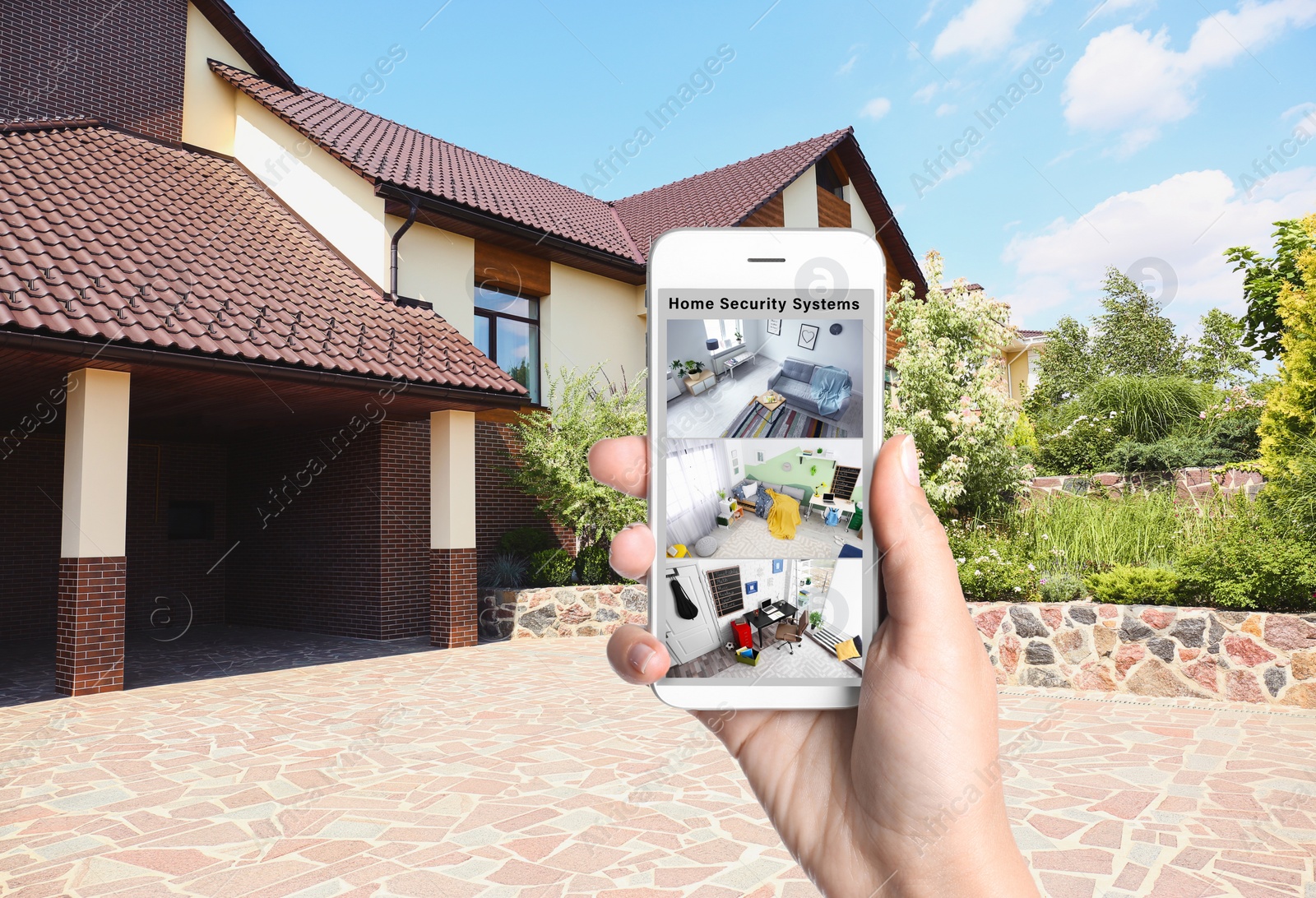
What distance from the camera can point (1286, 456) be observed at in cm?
1025

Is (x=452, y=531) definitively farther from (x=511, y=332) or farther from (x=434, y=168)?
(x=434, y=168)

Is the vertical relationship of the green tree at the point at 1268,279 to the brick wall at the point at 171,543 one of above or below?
above

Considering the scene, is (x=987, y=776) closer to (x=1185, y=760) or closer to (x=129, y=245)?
(x=1185, y=760)

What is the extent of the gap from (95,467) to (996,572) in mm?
9966

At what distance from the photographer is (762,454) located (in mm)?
1892

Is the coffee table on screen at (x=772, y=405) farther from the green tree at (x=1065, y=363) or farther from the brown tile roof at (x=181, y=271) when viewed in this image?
the green tree at (x=1065, y=363)

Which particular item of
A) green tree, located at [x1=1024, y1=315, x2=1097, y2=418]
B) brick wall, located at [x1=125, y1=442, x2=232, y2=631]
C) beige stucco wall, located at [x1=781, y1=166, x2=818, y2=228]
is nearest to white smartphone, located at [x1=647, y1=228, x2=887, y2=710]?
brick wall, located at [x1=125, y1=442, x2=232, y2=631]

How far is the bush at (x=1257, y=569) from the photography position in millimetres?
7605

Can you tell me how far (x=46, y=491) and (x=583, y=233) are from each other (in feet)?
34.0

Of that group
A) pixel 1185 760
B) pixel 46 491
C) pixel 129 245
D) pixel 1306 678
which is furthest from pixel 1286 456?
pixel 46 491

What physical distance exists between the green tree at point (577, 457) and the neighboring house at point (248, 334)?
0.70 m

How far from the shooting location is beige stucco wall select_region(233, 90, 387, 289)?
1277cm

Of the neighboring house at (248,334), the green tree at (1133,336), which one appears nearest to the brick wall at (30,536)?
the neighboring house at (248,334)

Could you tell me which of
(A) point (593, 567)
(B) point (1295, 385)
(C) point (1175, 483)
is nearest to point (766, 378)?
(B) point (1295, 385)
